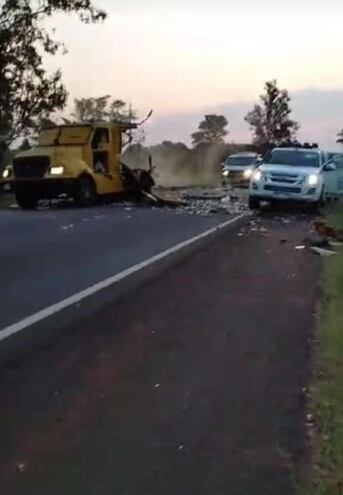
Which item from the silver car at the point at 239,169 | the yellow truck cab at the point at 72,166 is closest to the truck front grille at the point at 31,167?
the yellow truck cab at the point at 72,166

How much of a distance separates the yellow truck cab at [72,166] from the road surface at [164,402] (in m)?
22.4

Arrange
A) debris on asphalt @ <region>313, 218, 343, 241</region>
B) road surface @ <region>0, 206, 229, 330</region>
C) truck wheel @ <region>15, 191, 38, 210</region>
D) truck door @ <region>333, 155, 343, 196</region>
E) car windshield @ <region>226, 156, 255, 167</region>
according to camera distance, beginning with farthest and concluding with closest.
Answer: car windshield @ <region>226, 156, 255, 167</region>
truck wheel @ <region>15, 191, 38, 210</region>
truck door @ <region>333, 155, 343, 196</region>
debris on asphalt @ <region>313, 218, 343, 241</region>
road surface @ <region>0, 206, 229, 330</region>

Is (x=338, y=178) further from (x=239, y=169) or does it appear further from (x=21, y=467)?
(x=21, y=467)

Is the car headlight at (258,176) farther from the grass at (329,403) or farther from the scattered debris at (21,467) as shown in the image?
the scattered debris at (21,467)

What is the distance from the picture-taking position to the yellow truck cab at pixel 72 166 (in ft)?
112

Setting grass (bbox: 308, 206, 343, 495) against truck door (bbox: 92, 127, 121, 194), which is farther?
truck door (bbox: 92, 127, 121, 194)

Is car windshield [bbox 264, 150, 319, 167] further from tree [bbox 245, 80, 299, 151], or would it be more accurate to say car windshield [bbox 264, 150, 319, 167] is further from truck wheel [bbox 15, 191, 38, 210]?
tree [bbox 245, 80, 299, 151]

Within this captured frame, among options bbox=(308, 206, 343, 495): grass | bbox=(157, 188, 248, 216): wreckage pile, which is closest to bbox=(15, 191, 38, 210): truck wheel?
bbox=(157, 188, 248, 216): wreckage pile

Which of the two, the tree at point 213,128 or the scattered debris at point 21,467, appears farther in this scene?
the tree at point 213,128

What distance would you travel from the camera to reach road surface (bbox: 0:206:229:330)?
1195cm

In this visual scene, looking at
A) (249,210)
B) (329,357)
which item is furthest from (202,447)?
(249,210)

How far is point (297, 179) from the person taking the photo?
29.9 m

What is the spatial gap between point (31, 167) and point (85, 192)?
1.98 metres

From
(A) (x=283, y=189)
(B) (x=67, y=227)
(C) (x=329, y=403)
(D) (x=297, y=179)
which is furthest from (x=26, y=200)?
(C) (x=329, y=403)
